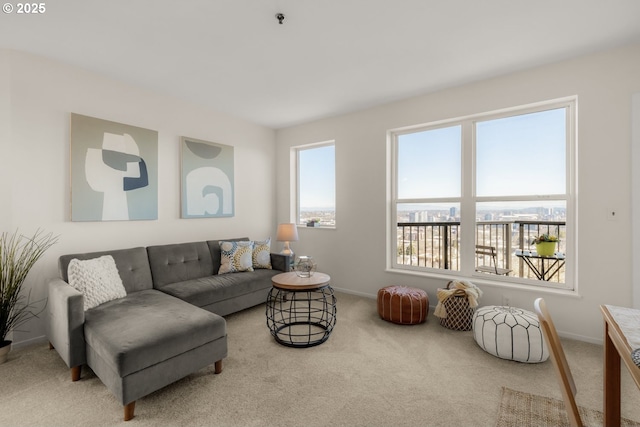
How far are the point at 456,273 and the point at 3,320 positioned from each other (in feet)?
13.9

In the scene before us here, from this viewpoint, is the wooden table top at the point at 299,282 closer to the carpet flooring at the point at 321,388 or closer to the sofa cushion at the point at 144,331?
the carpet flooring at the point at 321,388

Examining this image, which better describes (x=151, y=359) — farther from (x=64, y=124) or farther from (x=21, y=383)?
(x=64, y=124)

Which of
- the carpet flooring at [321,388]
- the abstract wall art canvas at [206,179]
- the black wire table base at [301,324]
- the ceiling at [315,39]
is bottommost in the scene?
the carpet flooring at [321,388]

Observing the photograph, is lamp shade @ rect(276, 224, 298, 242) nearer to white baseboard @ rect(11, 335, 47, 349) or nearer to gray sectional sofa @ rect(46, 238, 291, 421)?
gray sectional sofa @ rect(46, 238, 291, 421)

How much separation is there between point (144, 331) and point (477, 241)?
3346 mm

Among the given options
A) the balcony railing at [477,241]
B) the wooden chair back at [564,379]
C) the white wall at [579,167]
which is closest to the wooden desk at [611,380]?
the wooden chair back at [564,379]

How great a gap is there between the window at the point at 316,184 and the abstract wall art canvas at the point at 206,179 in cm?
118

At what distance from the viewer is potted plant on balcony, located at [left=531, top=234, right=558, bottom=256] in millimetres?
2979

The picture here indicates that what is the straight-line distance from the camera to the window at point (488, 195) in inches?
116

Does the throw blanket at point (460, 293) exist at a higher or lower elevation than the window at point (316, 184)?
lower

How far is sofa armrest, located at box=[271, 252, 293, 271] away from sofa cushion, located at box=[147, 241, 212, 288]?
774 millimetres

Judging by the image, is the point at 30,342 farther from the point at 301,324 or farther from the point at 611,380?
the point at 611,380

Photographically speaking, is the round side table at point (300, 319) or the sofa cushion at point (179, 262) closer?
the round side table at point (300, 319)

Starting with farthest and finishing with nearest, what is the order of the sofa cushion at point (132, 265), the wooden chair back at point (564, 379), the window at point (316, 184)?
the window at point (316, 184) → the sofa cushion at point (132, 265) → the wooden chair back at point (564, 379)
